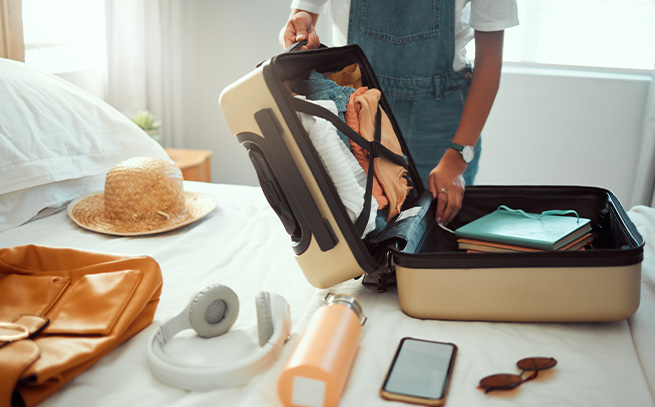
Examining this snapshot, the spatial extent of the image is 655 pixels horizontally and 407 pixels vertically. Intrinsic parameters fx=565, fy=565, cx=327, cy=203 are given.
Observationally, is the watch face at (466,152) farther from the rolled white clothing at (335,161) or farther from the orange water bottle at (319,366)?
the orange water bottle at (319,366)

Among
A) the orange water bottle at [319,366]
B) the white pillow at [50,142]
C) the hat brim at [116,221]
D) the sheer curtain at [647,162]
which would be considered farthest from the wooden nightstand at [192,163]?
the sheer curtain at [647,162]

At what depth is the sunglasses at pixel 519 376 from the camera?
70 cm

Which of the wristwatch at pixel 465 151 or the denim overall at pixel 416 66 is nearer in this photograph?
the wristwatch at pixel 465 151

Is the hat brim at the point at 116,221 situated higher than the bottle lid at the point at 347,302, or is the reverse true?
the bottle lid at the point at 347,302

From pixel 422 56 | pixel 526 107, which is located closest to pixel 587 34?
pixel 526 107

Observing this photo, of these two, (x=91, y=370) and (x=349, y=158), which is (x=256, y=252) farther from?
(x=91, y=370)

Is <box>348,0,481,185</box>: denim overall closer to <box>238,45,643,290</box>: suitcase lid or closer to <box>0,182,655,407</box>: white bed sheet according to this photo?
<box>238,45,643,290</box>: suitcase lid

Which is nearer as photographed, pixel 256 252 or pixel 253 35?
pixel 256 252

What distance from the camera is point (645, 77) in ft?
8.45

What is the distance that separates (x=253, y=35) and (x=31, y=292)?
217cm

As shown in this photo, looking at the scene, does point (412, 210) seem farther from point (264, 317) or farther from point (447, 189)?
point (264, 317)

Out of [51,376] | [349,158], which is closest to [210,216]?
[349,158]

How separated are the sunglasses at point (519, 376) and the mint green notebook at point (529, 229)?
0.83ft

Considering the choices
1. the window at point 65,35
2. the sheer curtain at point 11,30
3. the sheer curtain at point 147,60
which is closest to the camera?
the sheer curtain at point 11,30
